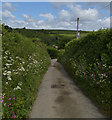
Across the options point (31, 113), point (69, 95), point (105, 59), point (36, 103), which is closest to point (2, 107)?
point (31, 113)

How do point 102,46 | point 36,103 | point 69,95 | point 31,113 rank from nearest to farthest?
point 31,113
point 36,103
point 69,95
point 102,46

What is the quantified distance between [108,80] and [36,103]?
4734 mm

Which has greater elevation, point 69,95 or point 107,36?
point 107,36

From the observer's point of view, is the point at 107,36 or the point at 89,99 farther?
the point at 107,36

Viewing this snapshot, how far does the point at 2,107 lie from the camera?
17.8 ft

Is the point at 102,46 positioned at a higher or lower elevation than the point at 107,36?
lower

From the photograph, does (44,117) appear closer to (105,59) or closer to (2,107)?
(2,107)

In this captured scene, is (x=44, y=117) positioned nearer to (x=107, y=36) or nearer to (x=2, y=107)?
(x=2, y=107)

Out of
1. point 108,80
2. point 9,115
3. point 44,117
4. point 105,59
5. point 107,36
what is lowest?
point 44,117

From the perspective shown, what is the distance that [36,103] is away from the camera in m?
8.13

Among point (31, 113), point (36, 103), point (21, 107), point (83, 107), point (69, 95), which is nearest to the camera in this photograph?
point (21, 107)

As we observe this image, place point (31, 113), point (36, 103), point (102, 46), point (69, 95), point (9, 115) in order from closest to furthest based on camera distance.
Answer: point (9, 115) < point (31, 113) < point (36, 103) < point (69, 95) < point (102, 46)

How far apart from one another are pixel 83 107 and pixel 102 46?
6.15 metres

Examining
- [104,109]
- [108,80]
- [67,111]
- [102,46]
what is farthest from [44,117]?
[102,46]
